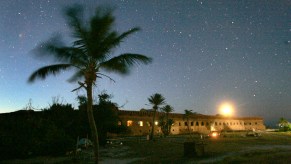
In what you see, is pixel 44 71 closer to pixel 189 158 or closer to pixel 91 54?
pixel 91 54

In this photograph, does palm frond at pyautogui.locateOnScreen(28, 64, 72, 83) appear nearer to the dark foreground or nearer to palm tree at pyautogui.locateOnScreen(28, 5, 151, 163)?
palm tree at pyautogui.locateOnScreen(28, 5, 151, 163)

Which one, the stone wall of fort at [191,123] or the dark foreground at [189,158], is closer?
the dark foreground at [189,158]

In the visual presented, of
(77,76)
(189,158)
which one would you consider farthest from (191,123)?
(77,76)

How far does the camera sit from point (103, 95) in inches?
1467

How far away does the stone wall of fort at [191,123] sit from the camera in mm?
56756

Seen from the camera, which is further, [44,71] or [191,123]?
[191,123]

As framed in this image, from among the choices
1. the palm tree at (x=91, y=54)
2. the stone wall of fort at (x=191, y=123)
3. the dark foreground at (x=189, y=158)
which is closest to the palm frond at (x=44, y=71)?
the palm tree at (x=91, y=54)

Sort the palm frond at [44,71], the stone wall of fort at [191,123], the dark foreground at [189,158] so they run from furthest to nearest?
1. the stone wall of fort at [191,123]
2. the dark foreground at [189,158]
3. the palm frond at [44,71]

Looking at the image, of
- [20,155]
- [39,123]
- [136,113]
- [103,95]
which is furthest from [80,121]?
[136,113]

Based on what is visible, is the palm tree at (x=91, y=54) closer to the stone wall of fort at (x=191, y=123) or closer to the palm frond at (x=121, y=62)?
the palm frond at (x=121, y=62)

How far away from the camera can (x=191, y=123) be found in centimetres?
6975

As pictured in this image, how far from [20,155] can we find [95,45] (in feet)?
40.8

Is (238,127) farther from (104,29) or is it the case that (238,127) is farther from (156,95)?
(104,29)

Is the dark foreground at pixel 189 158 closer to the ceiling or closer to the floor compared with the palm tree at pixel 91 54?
closer to the floor
